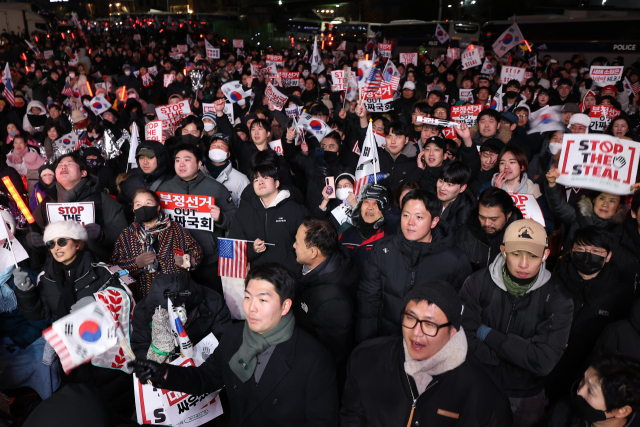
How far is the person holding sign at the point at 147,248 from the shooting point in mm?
4148

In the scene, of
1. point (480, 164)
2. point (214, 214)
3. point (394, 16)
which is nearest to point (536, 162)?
point (480, 164)

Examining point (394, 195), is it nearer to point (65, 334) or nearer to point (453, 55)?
point (65, 334)

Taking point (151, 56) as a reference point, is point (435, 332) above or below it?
below

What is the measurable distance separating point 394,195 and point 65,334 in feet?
10.3

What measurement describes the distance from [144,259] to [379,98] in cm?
553

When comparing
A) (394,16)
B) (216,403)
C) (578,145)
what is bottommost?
(216,403)

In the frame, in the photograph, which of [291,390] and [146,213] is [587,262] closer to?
[291,390]

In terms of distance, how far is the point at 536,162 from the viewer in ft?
20.3

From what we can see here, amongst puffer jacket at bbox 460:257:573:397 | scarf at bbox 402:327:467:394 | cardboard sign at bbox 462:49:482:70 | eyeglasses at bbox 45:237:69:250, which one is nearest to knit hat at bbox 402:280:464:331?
scarf at bbox 402:327:467:394

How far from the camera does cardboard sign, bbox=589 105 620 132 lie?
780cm

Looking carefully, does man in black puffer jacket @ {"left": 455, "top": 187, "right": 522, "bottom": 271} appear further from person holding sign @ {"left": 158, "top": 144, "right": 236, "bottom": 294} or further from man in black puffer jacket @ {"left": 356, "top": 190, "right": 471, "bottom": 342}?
person holding sign @ {"left": 158, "top": 144, "right": 236, "bottom": 294}

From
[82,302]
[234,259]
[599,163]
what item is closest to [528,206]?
[599,163]

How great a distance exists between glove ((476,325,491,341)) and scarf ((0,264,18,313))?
375 cm

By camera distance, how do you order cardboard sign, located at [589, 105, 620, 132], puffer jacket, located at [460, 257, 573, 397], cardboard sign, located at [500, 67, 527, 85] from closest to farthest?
puffer jacket, located at [460, 257, 573, 397]
cardboard sign, located at [589, 105, 620, 132]
cardboard sign, located at [500, 67, 527, 85]
